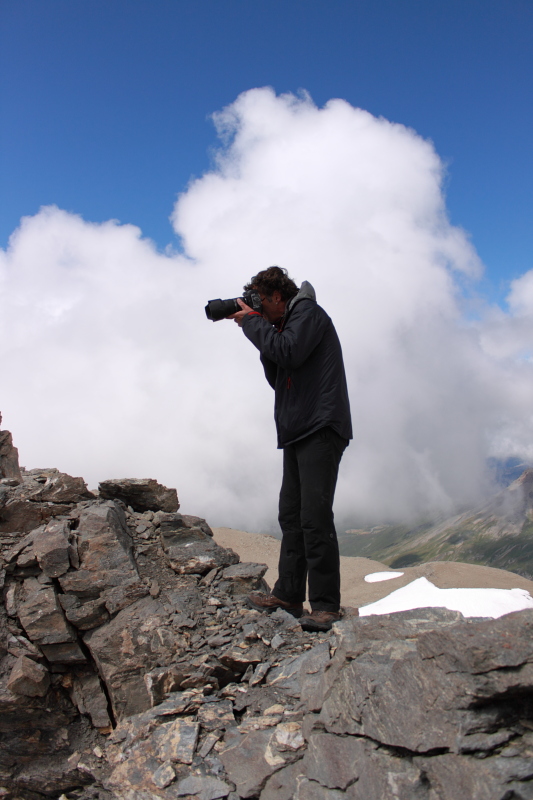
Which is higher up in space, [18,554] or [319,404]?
[319,404]

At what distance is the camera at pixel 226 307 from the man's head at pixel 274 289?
0.13 meters

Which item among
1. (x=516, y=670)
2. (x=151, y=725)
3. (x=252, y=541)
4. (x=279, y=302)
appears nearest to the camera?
(x=516, y=670)

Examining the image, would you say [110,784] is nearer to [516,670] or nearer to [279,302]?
[516,670]

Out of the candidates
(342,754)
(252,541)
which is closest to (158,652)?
(342,754)

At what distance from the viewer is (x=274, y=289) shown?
6.16 meters

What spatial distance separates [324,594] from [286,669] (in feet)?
3.09

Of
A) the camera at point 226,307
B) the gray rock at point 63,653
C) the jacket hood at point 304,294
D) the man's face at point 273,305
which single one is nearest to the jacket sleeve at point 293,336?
the jacket hood at point 304,294

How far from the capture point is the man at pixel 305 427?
5.58 metres

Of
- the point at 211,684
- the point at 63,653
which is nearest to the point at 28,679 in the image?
the point at 63,653

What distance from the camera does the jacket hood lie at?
5.88 metres

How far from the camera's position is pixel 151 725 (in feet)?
15.6

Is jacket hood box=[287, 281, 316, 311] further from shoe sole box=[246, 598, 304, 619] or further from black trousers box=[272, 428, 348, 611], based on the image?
shoe sole box=[246, 598, 304, 619]

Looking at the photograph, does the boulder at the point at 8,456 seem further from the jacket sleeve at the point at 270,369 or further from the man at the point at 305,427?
the man at the point at 305,427

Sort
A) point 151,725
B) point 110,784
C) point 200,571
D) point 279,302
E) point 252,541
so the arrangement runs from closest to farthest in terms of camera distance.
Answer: point 110,784 → point 151,725 → point 279,302 → point 200,571 → point 252,541
